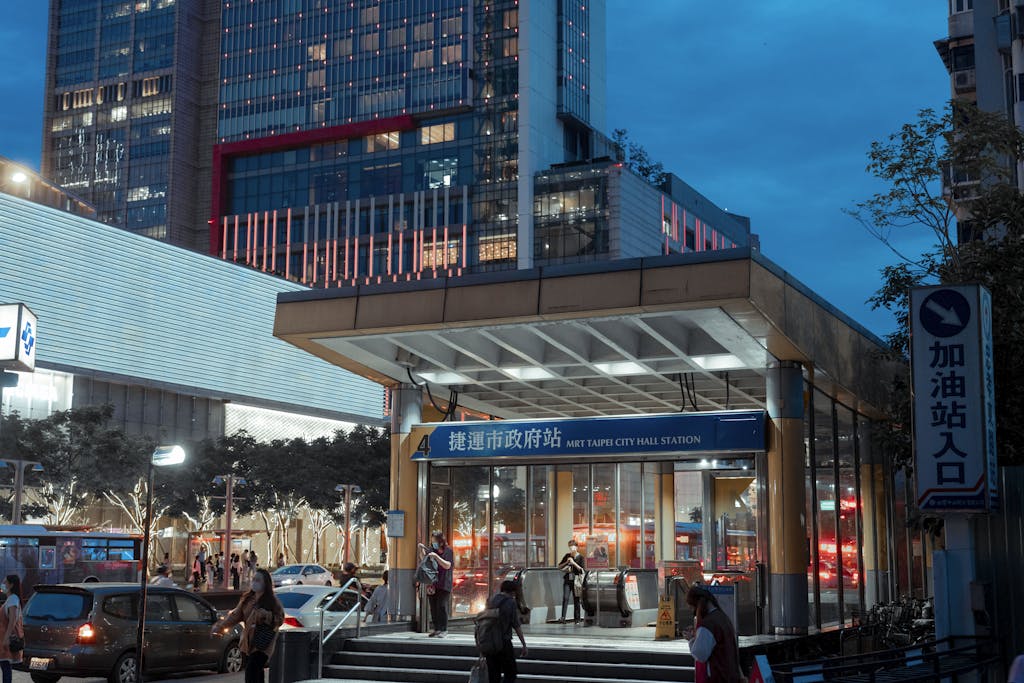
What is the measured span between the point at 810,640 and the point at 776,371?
3831 millimetres

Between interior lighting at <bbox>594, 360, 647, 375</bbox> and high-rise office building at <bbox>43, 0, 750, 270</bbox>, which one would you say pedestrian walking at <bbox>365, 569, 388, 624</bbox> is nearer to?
interior lighting at <bbox>594, 360, 647, 375</bbox>

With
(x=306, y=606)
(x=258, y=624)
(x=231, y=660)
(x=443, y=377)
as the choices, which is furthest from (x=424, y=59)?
(x=258, y=624)

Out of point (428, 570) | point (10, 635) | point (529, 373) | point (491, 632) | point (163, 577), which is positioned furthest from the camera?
point (163, 577)

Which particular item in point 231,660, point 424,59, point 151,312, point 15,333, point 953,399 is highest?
point 424,59

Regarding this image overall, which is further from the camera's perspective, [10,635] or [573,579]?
[573,579]

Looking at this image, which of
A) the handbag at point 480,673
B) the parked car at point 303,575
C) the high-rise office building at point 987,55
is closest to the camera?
the handbag at point 480,673

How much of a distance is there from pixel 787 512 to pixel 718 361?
8.93 feet

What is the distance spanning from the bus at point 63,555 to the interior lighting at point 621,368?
60.5 ft

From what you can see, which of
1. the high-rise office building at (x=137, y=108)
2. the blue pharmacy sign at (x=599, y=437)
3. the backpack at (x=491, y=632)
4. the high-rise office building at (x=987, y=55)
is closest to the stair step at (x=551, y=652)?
the blue pharmacy sign at (x=599, y=437)

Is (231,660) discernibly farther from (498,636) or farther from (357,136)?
(357,136)

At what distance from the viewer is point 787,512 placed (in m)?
17.4

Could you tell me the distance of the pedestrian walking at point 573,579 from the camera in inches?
830

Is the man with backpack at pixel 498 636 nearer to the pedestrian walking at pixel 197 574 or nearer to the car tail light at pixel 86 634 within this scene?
the car tail light at pixel 86 634

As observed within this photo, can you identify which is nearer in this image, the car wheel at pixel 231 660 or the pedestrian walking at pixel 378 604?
the car wheel at pixel 231 660
